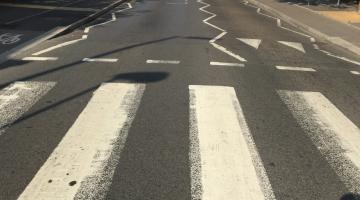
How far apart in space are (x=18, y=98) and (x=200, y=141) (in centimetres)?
327

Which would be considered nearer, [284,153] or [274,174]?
[274,174]

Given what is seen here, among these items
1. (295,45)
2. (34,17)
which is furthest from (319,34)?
(34,17)

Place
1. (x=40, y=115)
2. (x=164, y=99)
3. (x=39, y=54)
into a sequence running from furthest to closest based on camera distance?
(x=39, y=54), (x=164, y=99), (x=40, y=115)

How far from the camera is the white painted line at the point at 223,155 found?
5.14 m

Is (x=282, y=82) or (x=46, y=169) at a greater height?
(x=46, y=169)

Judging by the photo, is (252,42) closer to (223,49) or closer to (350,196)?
(223,49)

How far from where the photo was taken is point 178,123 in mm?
7137

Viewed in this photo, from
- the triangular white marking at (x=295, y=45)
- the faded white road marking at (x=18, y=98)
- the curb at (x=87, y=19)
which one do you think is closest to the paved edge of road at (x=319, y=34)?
the triangular white marking at (x=295, y=45)

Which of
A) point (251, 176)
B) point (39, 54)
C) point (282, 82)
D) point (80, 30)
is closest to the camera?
point (251, 176)

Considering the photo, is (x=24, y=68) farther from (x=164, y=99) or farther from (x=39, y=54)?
(x=164, y=99)

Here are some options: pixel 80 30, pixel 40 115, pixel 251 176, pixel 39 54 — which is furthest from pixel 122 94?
pixel 80 30

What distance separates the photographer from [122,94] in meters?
8.50

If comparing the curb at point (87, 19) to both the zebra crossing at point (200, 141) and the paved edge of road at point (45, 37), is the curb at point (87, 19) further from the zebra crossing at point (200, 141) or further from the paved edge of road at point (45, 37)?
the zebra crossing at point (200, 141)

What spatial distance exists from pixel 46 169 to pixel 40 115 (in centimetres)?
200
